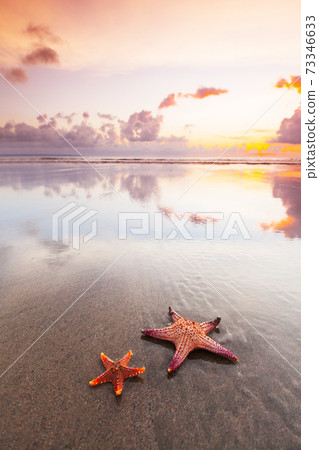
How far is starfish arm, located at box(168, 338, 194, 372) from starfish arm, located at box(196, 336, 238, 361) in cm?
13

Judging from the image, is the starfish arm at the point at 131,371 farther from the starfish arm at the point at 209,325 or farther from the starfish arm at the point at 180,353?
Answer: the starfish arm at the point at 209,325

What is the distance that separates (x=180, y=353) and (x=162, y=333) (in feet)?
1.22

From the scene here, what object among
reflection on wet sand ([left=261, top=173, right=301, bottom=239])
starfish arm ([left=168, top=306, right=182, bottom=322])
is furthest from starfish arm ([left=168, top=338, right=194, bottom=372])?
reflection on wet sand ([left=261, top=173, right=301, bottom=239])

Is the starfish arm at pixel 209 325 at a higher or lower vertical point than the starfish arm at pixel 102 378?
higher

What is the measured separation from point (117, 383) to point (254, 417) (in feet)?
4.47

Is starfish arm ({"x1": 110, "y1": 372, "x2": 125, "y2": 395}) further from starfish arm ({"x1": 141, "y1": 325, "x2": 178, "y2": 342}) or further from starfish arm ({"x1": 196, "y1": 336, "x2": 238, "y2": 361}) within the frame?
starfish arm ({"x1": 196, "y1": 336, "x2": 238, "y2": 361})

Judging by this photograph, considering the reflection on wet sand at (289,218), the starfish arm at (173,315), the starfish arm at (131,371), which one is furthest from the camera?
the reflection on wet sand at (289,218)

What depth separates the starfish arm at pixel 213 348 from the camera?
272 cm

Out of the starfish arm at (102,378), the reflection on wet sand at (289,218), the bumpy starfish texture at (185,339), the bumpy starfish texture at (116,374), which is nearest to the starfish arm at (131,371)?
the bumpy starfish texture at (116,374)

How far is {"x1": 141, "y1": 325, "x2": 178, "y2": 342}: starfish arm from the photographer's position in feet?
9.62

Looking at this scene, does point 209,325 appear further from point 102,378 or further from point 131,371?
point 102,378

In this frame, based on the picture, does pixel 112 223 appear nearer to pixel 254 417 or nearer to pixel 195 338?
pixel 195 338

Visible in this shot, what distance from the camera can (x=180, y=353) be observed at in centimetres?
269

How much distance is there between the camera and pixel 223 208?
9.75 metres
